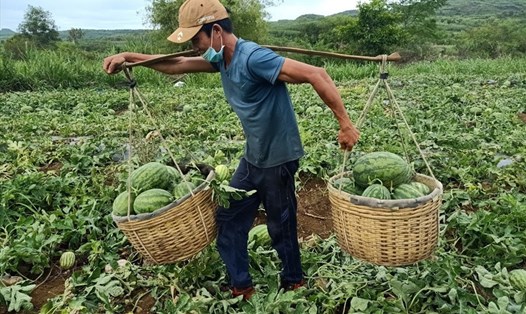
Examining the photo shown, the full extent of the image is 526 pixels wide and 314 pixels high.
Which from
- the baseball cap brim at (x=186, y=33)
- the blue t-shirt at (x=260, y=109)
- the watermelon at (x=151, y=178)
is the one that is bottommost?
the watermelon at (x=151, y=178)

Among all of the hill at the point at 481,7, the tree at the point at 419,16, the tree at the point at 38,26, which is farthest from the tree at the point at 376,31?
the hill at the point at 481,7

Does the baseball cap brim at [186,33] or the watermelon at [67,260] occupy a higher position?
the baseball cap brim at [186,33]

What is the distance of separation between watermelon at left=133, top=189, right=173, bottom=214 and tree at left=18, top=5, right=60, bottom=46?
56903mm

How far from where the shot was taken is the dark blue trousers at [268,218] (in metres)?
2.76

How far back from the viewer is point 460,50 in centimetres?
4294

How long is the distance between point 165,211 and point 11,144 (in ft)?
12.2

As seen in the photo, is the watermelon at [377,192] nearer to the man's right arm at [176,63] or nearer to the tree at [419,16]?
the man's right arm at [176,63]

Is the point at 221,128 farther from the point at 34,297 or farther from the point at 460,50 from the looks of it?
the point at 460,50

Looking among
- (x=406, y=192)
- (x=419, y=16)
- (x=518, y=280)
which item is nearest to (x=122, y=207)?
(x=406, y=192)

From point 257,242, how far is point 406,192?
4.22ft

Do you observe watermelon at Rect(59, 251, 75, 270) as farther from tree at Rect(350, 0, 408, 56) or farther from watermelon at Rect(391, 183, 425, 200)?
tree at Rect(350, 0, 408, 56)

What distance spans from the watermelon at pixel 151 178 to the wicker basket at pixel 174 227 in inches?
9.4

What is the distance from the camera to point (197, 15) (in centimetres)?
254

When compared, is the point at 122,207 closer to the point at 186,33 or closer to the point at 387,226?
the point at 186,33
